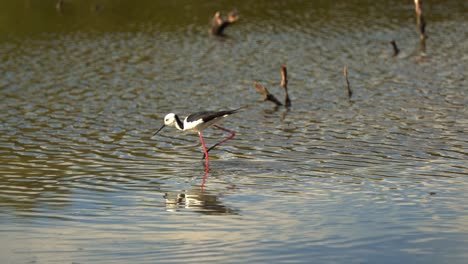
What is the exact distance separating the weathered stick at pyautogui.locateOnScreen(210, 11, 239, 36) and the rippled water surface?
403mm

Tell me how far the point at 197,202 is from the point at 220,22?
63.7 feet

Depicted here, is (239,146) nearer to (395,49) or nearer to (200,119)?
(200,119)

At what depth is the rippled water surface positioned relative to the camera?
952 centimetres

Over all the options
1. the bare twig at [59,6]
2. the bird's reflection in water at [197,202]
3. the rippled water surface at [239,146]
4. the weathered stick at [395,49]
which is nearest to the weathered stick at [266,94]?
the rippled water surface at [239,146]

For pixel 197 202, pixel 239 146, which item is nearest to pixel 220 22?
pixel 239 146

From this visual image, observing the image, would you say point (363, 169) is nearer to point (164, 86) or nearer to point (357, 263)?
point (357, 263)

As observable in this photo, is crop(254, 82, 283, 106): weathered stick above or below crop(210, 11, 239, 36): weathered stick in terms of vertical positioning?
below

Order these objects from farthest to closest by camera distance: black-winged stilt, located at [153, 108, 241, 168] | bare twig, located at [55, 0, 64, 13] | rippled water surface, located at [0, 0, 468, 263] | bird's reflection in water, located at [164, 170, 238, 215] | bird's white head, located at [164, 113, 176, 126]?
bare twig, located at [55, 0, 64, 13] → bird's white head, located at [164, 113, 176, 126] → black-winged stilt, located at [153, 108, 241, 168] → bird's reflection in water, located at [164, 170, 238, 215] → rippled water surface, located at [0, 0, 468, 263]

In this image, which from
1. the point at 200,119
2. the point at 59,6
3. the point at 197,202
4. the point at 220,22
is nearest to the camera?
the point at 197,202

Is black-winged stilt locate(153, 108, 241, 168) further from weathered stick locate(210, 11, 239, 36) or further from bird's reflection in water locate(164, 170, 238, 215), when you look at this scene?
weathered stick locate(210, 11, 239, 36)

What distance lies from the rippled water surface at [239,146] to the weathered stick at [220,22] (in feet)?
1.32

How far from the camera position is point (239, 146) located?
15.4m

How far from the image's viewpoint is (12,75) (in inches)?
962

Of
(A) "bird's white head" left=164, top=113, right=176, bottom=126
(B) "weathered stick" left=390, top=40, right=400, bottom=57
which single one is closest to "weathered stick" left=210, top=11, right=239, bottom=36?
(B) "weathered stick" left=390, top=40, right=400, bottom=57
